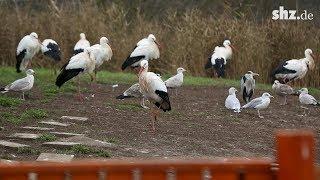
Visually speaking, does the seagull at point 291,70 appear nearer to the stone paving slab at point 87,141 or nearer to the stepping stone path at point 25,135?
the stone paving slab at point 87,141

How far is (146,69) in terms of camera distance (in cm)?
1259

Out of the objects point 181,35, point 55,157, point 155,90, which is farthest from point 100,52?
point 55,157

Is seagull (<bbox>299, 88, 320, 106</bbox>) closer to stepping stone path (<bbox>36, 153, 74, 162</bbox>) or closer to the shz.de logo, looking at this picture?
the shz.de logo

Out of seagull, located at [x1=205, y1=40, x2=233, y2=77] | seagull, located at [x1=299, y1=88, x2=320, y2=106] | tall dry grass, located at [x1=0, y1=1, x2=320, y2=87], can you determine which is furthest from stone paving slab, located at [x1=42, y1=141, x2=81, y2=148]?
tall dry grass, located at [x1=0, y1=1, x2=320, y2=87]

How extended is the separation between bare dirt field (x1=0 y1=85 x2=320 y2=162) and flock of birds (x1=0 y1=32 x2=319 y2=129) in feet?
0.85

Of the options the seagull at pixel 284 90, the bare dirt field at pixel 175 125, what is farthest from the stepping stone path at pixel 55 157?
the seagull at pixel 284 90

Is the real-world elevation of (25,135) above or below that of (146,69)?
below

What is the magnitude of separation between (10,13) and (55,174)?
18580mm

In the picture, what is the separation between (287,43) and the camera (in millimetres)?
20391

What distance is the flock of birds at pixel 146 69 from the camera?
12328 millimetres

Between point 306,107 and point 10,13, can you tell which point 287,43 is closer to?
point 306,107

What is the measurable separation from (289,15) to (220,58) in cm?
445

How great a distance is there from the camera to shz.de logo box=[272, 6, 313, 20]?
71.7 feet

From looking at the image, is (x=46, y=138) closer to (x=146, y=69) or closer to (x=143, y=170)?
(x=146, y=69)
